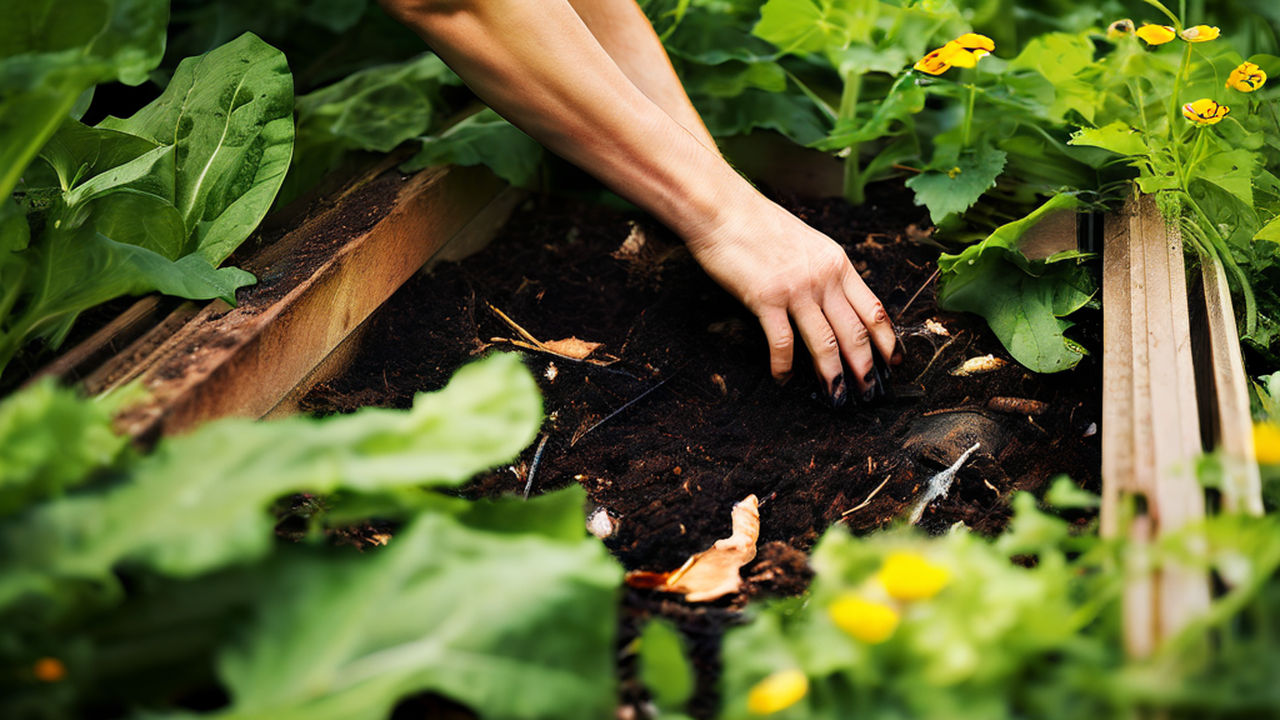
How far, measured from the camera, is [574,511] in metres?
0.91

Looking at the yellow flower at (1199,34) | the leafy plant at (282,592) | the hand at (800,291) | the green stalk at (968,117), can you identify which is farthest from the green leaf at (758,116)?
the leafy plant at (282,592)

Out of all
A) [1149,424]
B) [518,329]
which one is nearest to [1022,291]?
[1149,424]

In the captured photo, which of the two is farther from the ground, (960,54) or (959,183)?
(960,54)

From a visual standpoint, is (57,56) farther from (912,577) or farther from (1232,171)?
(1232,171)

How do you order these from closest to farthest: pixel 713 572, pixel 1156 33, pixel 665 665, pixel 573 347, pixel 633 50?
pixel 665 665 < pixel 713 572 < pixel 1156 33 < pixel 573 347 < pixel 633 50

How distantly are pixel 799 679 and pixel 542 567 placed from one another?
0.22 m

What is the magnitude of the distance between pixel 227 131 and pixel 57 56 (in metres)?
0.63

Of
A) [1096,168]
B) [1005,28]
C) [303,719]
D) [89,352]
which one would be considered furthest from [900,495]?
[1005,28]

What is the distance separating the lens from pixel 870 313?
1.48 meters

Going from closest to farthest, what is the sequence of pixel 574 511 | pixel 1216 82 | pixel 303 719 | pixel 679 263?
pixel 303 719 < pixel 574 511 < pixel 1216 82 < pixel 679 263

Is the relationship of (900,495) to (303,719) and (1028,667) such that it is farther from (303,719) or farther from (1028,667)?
(303,719)

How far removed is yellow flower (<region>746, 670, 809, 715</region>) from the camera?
670 millimetres

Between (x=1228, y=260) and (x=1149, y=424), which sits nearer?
(x=1149, y=424)

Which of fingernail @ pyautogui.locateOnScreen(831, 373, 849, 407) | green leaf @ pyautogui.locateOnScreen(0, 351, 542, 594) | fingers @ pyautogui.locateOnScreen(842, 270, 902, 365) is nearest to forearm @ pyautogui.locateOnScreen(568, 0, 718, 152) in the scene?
fingers @ pyautogui.locateOnScreen(842, 270, 902, 365)
